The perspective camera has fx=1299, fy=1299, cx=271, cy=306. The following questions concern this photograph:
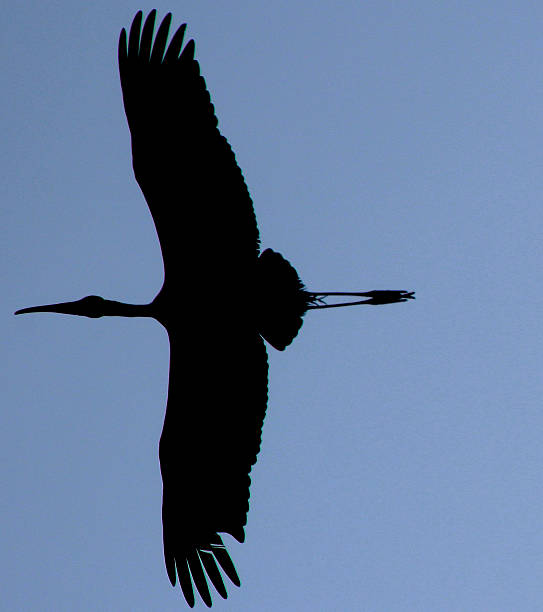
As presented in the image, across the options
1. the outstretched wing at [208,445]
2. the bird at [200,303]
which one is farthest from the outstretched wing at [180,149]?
the outstretched wing at [208,445]

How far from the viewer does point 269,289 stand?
10.2 meters

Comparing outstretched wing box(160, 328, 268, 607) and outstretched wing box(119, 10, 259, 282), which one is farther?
outstretched wing box(160, 328, 268, 607)

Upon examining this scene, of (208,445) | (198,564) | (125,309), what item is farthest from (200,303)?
(198,564)

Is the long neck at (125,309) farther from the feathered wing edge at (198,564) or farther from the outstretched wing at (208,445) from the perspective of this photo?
the feathered wing edge at (198,564)

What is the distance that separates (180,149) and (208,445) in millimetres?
2554

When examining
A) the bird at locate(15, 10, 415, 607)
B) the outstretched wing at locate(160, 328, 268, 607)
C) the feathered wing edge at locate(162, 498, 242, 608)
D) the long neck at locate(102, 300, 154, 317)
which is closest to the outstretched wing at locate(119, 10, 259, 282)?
the bird at locate(15, 10, 415, 607)

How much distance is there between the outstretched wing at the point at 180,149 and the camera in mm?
10008

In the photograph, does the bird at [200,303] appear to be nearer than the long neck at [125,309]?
Yes

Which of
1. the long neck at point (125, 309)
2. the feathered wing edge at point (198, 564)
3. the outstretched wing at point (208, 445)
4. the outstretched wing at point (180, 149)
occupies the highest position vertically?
the outstretched wing at point (180, 149)

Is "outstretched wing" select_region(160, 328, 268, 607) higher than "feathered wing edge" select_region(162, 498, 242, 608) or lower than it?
higher

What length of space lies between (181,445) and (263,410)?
0.79 metres

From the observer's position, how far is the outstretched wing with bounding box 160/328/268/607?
1074 centimetres

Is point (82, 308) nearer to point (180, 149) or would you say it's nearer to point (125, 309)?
point (125, 309)

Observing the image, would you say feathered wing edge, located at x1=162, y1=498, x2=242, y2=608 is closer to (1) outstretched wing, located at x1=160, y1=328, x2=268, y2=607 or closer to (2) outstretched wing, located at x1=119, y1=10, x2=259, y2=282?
(1) outstretched wing, located at x1=160, y1=328, x2=268, y2=607
